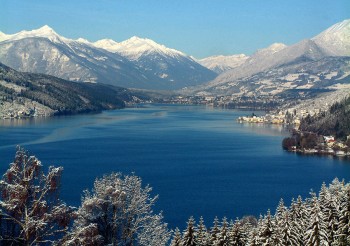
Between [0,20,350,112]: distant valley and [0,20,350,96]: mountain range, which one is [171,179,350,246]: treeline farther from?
[0,20,350,96]: mountain range

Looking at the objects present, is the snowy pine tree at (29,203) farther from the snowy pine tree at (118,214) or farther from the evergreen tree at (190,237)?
the evergreen tree at (190,237)

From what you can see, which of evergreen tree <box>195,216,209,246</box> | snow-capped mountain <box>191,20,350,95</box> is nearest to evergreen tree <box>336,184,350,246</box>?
evergreen tree <box>195,216,209,246</box>

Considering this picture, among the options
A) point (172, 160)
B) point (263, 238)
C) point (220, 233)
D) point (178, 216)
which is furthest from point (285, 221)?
point (172, 160)

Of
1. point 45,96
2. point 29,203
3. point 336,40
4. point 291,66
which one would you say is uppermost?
point 336,40

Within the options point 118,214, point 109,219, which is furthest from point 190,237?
point 109,219

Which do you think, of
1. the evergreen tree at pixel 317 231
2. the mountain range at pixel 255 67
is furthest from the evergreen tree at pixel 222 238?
the mountain range at pixel 255 67

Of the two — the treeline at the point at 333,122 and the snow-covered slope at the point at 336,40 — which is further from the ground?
the snow-covered slope at the point at 336,40

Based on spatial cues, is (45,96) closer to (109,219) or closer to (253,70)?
(109,219)
